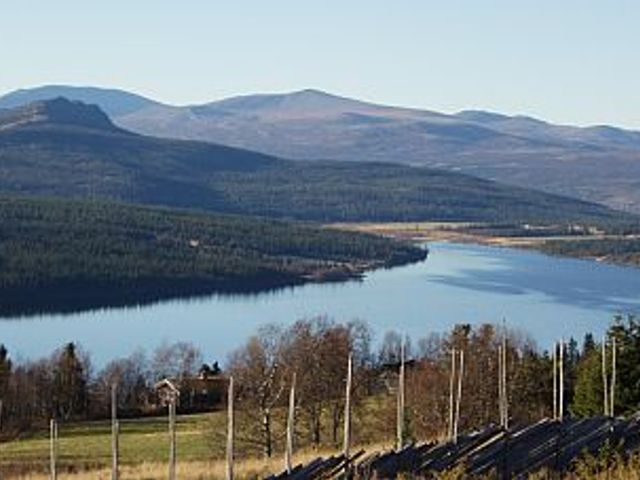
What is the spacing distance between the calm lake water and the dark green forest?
7522 millimetres

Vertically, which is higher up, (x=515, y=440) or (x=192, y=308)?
(x=515, y=440)

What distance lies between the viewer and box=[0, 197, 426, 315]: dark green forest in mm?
116125

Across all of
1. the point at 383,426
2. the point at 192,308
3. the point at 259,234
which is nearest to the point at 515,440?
the point at 383,426

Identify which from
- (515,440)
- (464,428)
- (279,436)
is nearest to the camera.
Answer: (515,440)

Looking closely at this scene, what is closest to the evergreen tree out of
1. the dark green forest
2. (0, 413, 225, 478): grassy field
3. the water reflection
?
(0, 413, 225, 478): grassy field

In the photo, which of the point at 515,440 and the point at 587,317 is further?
the point at 587,317

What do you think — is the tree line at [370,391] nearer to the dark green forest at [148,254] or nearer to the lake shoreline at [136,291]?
the lake shoreline at [136,291]

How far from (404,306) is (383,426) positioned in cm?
6912

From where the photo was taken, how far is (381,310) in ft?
313

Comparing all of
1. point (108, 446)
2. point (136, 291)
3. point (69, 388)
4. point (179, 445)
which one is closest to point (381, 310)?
point (136, 291)

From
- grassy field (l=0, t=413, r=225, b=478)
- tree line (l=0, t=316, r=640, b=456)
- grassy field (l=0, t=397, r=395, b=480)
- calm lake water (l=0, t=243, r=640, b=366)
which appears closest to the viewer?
tree line (l=0, t=316, r=640, b=456)

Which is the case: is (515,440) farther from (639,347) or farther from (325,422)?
(325,422)

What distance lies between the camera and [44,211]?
15538cm

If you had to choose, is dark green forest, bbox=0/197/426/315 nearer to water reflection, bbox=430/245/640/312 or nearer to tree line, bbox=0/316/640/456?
water reflection, bbox=430/245/640/312
